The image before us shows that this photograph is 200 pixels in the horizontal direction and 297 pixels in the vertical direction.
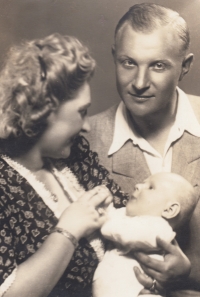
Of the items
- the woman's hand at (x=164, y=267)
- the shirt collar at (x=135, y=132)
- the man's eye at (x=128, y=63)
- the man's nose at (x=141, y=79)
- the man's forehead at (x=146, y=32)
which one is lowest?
the woman's hand at (x=164, y=267)

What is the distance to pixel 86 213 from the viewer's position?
999 mm

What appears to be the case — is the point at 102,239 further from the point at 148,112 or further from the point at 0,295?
the point at 148,112

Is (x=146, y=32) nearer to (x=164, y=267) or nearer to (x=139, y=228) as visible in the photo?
(x=139, y=228)

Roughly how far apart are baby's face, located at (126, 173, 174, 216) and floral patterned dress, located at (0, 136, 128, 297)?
14 centimetres

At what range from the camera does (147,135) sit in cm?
121

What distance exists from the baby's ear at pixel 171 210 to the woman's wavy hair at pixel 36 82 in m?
0.40

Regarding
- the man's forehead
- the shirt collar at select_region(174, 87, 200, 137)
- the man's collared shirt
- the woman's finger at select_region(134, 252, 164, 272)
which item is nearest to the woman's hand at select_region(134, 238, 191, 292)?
the woman's finger at select_region(134, 252, 164, 272)

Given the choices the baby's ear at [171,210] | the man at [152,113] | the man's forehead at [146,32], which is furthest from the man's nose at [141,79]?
the baby's ear at [171,210]

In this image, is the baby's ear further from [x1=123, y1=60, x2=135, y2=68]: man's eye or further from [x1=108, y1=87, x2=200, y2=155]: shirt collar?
[x1=123, y1=60, x2=135, y2=68]: man's eye

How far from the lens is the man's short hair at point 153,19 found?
1.12 metres

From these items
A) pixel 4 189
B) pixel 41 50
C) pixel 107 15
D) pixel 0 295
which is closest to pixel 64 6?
pixel 107 15

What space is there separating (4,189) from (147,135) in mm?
506

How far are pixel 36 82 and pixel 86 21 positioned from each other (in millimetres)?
353

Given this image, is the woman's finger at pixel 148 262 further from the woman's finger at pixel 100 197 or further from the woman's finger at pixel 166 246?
the woman's finger at pixel 100 197
